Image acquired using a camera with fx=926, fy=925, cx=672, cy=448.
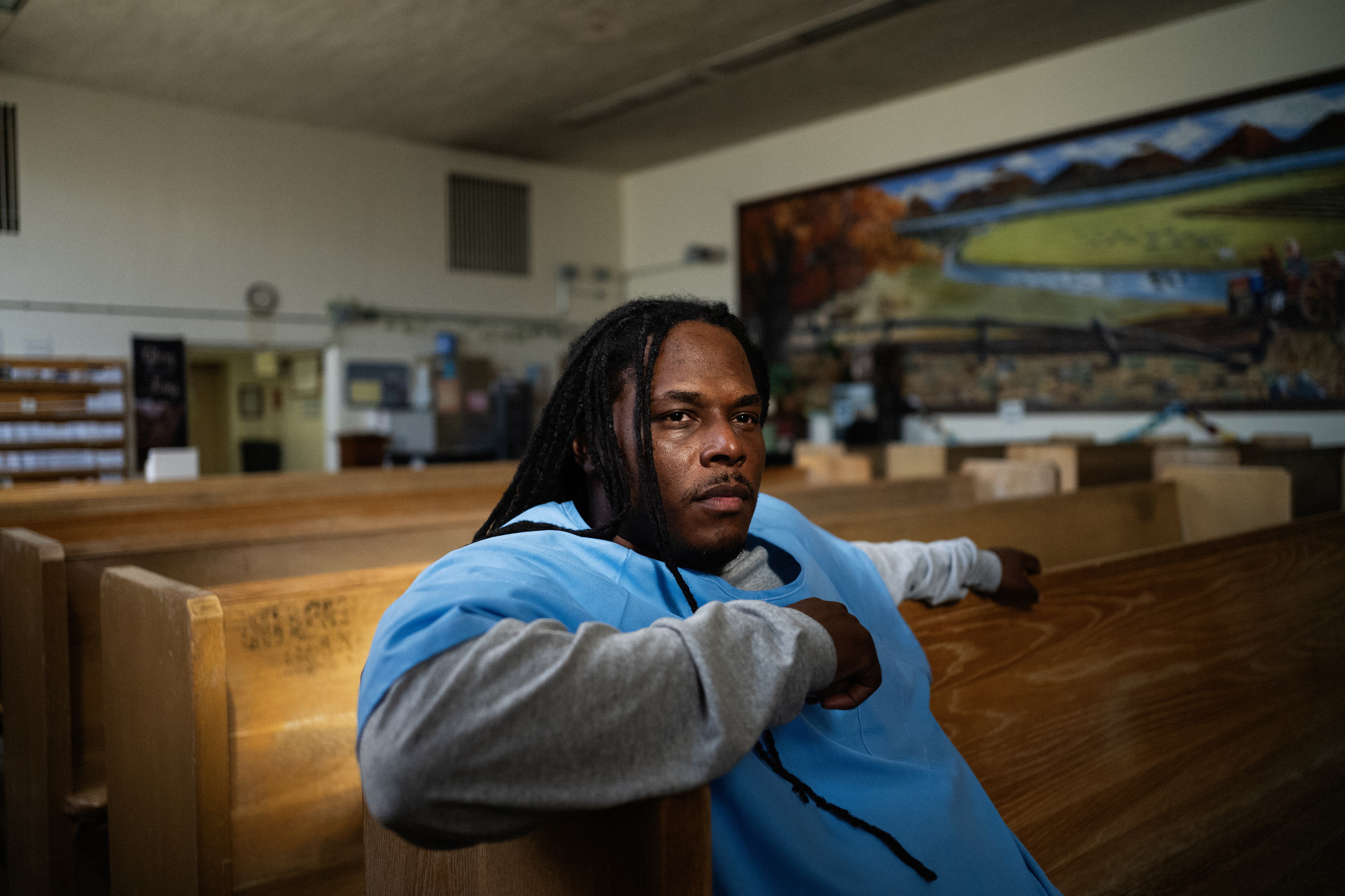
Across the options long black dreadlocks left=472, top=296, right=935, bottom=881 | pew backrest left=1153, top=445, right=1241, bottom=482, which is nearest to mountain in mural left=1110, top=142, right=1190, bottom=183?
pew backrest left=1153, top=445, right=1241, bottom=482

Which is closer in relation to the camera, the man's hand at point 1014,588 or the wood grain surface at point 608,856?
the wood grain surface at point 608,856

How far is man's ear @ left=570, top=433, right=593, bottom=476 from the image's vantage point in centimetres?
113

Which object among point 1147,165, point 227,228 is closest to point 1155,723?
point 1147,165

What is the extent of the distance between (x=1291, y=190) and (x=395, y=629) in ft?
20.4

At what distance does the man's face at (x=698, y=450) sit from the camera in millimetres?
1029

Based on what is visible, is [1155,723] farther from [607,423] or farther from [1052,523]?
[607,423]

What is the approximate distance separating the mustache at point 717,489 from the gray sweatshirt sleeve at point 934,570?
418mm

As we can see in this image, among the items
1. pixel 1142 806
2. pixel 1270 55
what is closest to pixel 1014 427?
pixel 1270 55

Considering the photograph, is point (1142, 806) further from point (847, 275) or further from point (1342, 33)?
point (847, 275)

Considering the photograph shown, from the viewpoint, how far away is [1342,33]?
5125mm

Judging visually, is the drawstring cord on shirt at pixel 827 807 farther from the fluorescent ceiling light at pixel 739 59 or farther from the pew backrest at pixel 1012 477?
the fluorescent ceiling light at pixel 739 59

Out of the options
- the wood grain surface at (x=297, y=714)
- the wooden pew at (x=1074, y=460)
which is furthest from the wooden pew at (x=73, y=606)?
the wooden pew at (x=1074, y=460)

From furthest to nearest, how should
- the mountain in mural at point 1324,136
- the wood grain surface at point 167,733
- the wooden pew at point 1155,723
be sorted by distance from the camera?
the mountain in mural at point 1324,136, the wooden pew at point 1155,723, the wood grain surface at point 167,733

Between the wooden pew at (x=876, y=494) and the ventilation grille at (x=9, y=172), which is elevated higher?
the ventilation grille at (x=9, y=172)
